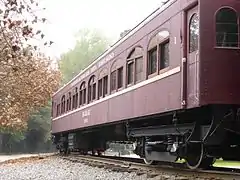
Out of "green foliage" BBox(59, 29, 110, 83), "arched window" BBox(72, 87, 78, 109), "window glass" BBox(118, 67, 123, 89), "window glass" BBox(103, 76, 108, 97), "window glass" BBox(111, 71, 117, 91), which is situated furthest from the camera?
"green foliage" BBox(59, 29, 110, 83)

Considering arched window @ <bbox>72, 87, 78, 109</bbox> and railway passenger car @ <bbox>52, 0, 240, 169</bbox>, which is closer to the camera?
railway passenger car @ <bbox>52, 0, 240, 169</bbox>

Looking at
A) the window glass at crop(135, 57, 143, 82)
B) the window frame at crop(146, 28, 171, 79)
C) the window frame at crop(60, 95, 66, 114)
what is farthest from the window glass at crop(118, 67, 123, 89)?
the window frame at crop(60, 95, 66, 114)

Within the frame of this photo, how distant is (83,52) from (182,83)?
54052 mm

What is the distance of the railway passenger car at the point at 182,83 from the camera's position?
777 cm

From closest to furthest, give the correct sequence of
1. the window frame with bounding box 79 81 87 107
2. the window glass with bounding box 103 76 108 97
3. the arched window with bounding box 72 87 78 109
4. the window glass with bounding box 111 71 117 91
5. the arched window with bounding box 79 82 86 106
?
the window glass with bounding box 111 71 117 91 → the window glass with bounding box 103 76 108 97 → the window frame with bounding box 79 81 87 107 → the arched window with bounding box 79 82 86 106 → the arched window with bounding box 72 87 78 109

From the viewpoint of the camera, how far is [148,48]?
10.4 metres

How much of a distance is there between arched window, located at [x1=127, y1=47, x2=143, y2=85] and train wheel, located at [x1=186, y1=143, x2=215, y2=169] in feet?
7.69

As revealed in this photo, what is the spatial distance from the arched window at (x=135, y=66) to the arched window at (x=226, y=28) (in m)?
3.24

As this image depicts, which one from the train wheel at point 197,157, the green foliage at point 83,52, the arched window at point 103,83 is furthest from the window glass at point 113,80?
the green foliage at point 83,52

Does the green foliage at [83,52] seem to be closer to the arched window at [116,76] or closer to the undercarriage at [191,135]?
the arched window at [116,76]

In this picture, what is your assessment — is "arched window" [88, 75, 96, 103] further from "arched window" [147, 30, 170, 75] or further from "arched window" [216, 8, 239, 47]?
"arched window" [216, 8, 239, 47]

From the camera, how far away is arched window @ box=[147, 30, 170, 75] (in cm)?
948

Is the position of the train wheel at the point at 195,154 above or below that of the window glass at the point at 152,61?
below

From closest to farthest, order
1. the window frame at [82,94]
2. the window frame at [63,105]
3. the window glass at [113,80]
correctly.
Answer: the window glass at [113,80] < the window frame at [82,94] < the window frame at [63,105]
